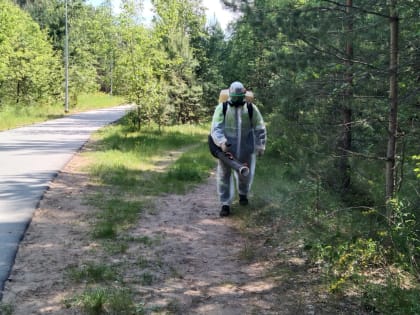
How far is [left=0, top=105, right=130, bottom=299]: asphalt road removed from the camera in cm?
579

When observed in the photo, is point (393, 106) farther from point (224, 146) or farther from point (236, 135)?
point (236, 135)

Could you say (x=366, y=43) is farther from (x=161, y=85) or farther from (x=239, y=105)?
(x=161, y=85)

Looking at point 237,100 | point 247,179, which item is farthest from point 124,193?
point 237,100

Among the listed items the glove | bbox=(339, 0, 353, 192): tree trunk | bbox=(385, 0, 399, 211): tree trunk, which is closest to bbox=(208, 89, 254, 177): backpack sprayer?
the glove

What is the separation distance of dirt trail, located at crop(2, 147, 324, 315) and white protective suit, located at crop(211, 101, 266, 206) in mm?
517

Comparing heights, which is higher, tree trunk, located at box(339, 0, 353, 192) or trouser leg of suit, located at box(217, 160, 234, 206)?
tree trunk, located at box(339, 0, 353, 192)

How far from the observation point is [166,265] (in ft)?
16.4

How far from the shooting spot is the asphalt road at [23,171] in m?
5.79

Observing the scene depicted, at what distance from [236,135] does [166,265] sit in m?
2.81

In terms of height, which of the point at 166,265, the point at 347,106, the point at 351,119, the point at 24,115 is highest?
the point at 347,106

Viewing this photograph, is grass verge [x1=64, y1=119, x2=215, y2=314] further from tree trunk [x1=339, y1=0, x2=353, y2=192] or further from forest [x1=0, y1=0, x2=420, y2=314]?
tree trunk [x1=339, y1=0, x2=353, y2=192]

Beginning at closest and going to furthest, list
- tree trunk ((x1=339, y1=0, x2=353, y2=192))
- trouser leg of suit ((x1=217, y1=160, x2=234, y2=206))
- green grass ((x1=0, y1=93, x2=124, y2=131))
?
tree trunk ((x1=339, y1=0, x2=353, y2=192))
trouser leg of suit ((x1=217, y1=160, x2=234, y2=206))
green grass ((x1=0, y1=93, x2=124, y2=131))

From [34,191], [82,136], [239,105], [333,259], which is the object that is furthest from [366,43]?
[82,136]

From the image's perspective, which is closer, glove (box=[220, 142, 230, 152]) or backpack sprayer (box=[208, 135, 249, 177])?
backpack sprayer (box=[208, 135, 249, 177])
